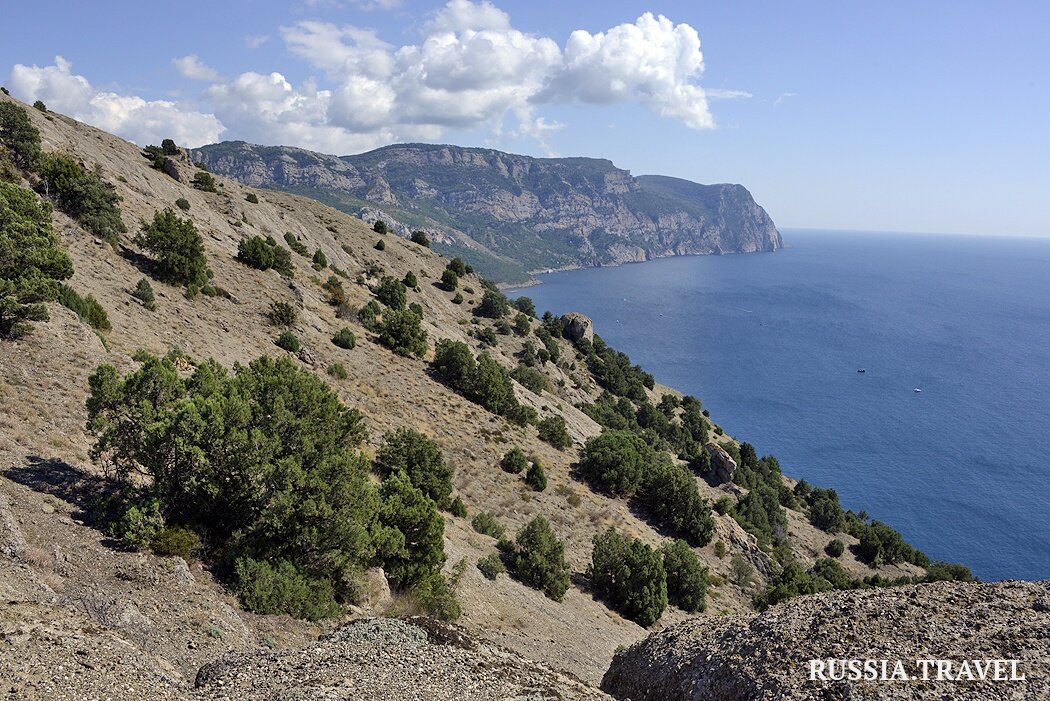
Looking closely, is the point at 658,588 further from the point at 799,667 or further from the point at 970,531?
the point at 970,531

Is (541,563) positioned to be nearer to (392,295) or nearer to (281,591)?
(281,591)

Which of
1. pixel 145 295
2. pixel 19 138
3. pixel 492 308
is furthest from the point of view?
pixel 492 308

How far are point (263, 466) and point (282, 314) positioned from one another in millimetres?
23642

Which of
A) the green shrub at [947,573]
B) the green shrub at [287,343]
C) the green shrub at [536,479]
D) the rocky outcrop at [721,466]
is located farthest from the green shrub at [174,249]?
the green shrub at [947,573]

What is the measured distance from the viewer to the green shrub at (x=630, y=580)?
24531mm

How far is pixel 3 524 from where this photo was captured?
11.0 metres

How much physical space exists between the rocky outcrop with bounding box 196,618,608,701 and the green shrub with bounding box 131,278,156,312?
2305 cm

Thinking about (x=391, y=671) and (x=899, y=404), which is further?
(x=899, y=404)

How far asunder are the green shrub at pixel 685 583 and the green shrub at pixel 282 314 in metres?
25.1

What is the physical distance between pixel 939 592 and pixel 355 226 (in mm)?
70750

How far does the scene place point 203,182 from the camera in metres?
55.9

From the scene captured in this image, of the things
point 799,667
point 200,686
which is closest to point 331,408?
point 200,686

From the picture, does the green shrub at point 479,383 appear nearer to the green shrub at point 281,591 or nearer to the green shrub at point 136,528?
the green shrub at point 281,591

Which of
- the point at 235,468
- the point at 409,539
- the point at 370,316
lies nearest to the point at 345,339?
the point at 370,316
